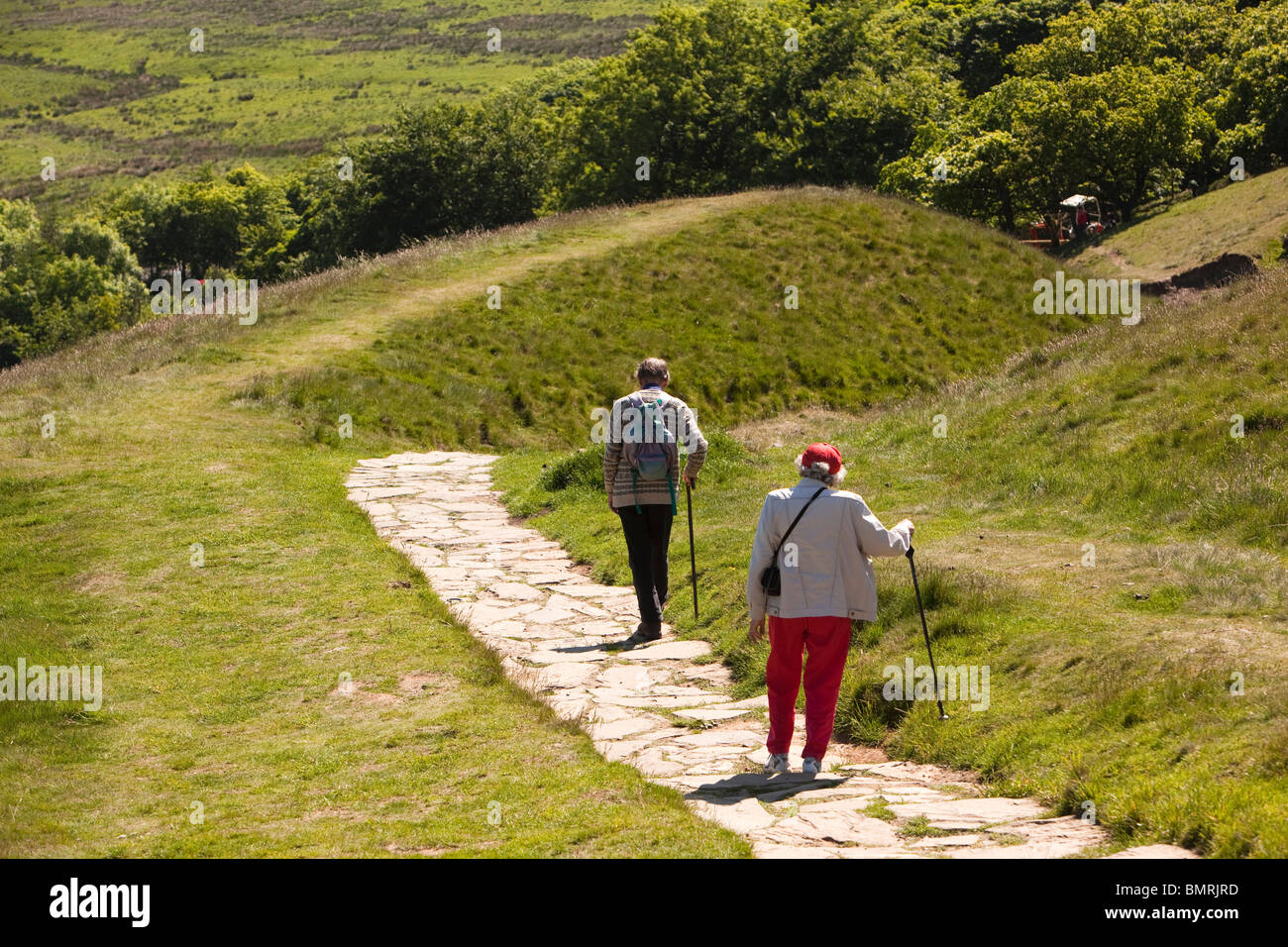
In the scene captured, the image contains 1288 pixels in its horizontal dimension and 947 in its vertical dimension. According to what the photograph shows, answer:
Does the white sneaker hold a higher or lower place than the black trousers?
lower

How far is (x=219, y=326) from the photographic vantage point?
27.6 metres

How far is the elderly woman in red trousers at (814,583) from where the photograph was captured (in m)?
8.06

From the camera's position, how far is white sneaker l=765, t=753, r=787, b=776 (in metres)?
8.24

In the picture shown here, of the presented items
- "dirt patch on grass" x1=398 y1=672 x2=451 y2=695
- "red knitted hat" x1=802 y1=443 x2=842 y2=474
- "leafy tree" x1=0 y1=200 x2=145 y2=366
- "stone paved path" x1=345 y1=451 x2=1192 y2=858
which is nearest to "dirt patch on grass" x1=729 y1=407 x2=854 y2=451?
"stone paved path" x1=345 y1=451 x2=1192 y2=858

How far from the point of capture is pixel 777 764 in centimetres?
825

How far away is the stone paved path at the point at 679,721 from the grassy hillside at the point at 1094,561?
1.14 feet

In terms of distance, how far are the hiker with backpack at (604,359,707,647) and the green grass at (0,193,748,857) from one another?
1.85 m

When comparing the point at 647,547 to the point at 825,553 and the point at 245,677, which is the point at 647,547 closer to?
the point at 245,677

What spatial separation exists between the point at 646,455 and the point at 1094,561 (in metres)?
4.25

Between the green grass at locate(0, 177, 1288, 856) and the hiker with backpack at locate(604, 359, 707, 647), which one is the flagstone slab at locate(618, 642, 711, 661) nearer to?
the green grass at locate(0, 177, 1288, 856)

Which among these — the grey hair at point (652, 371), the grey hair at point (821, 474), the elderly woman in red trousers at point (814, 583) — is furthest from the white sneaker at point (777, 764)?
the grey hair at point (652, 371)

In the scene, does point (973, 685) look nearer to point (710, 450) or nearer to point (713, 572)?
point (713, 572)
